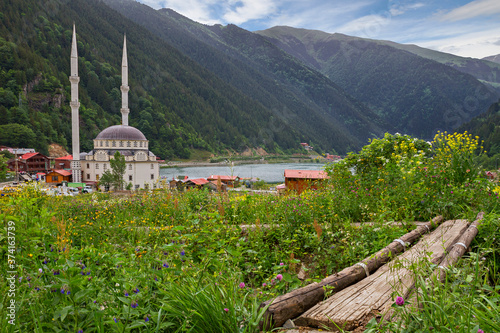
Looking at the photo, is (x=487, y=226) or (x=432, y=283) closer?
(x=432, y=283)

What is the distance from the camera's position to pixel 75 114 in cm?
4416

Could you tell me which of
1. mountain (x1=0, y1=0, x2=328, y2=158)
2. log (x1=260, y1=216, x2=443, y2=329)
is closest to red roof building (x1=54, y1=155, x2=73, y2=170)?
A: mountain (x1=0, y1=0, x2=328, y2=158)

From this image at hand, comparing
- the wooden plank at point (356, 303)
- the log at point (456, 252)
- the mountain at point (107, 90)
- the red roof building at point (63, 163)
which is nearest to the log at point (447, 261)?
the log at point (456, 252)

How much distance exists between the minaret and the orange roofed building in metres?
38.4

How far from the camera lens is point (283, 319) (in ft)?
6.16

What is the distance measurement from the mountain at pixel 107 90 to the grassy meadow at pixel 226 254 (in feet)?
250

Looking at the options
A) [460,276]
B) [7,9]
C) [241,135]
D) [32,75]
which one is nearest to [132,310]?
[460,276]

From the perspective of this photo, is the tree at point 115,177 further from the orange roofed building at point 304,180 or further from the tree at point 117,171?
the orange roofed building at point 304,180

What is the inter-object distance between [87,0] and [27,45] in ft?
319

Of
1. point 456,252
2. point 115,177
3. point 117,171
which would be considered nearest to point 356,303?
point 456,252

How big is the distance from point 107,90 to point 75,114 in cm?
8402

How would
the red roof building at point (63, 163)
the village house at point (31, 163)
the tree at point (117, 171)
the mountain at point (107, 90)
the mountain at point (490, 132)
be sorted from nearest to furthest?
the tree at point (117, 171), the mountain at point (490, 132), the village house at point (31, 163), the red roof building at point (63, 163), the mountain at point (107, 90)

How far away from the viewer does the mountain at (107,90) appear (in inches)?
3184

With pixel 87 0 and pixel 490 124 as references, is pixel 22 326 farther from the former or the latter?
pixel 87 0
